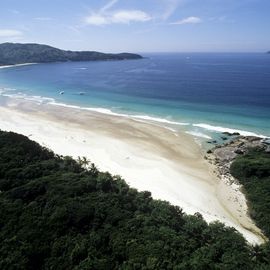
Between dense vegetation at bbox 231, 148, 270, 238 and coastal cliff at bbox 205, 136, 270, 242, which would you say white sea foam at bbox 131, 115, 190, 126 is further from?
dense vegetation at bbox 231, 148, 270, 238

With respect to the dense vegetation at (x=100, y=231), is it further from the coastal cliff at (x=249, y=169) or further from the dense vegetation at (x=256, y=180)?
the coastal cliff at (x=249, y=169)

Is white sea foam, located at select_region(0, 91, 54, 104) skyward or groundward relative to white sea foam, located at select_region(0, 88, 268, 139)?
skyward

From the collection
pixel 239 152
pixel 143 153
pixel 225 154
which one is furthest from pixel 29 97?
pixel 239 152

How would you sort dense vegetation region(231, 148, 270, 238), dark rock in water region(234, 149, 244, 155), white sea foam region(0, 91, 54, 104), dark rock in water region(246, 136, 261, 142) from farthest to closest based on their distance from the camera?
white sea foam region(0, 91, 54, 104)
dark rock in water region(246, 136, 261, 142)
dark rock in water region(234, 149, 244, 155)
dense vegetation region(231, 148, 270, 238)

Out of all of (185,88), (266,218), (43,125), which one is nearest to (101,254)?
(266,218)

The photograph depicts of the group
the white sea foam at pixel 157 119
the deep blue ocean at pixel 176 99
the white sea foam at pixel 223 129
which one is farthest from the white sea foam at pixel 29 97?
the white sea foam at pixel 223 129

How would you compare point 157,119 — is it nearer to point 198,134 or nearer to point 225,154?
point 198,134

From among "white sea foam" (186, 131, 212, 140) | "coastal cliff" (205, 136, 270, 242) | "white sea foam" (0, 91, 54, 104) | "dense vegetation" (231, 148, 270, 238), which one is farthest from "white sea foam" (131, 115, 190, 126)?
"white sea foam" (0, 91, 54, 104)

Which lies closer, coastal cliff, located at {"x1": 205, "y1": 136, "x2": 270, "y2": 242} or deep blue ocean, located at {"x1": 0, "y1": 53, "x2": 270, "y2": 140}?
coastal cliff, located at {"x1": 205, "y1": 136, "x2": 270, "y2": 242}

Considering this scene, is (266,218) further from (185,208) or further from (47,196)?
(47,196)
